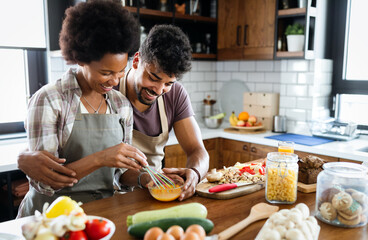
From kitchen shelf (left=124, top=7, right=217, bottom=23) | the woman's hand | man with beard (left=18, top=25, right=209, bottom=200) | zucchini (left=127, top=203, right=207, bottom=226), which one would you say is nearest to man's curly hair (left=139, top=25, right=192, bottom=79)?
man with beard (left=18, top=25, right=209, bottom=200)

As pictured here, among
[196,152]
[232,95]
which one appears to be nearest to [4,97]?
[196,152]

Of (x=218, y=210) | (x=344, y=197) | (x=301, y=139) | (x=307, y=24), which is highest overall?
(x=307, y=24)

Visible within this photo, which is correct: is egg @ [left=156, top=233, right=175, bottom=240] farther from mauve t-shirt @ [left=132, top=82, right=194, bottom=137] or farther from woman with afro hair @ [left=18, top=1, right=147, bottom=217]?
mauve t-shirt @ [left=132, top=82, right=194, bottom=137]

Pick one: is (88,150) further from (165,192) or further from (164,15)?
(164,15)

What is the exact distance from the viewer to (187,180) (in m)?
1.64

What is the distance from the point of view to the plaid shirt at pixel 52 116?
4.89ft

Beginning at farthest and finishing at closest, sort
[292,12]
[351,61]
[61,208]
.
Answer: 1. [351,61]
2. [292,12]
3. [61,208]

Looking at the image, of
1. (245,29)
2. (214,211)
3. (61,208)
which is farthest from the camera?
(245,29)

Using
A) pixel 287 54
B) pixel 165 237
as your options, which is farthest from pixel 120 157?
pixel 287 54

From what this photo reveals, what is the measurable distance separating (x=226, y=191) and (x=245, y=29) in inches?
108

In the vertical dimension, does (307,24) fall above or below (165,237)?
above

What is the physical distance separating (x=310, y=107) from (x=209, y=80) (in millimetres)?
1438

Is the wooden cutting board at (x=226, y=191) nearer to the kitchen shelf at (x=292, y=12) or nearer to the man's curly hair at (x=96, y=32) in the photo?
the man's curly hair at (x=96, y=32)

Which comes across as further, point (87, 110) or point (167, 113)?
point (167, 113)
